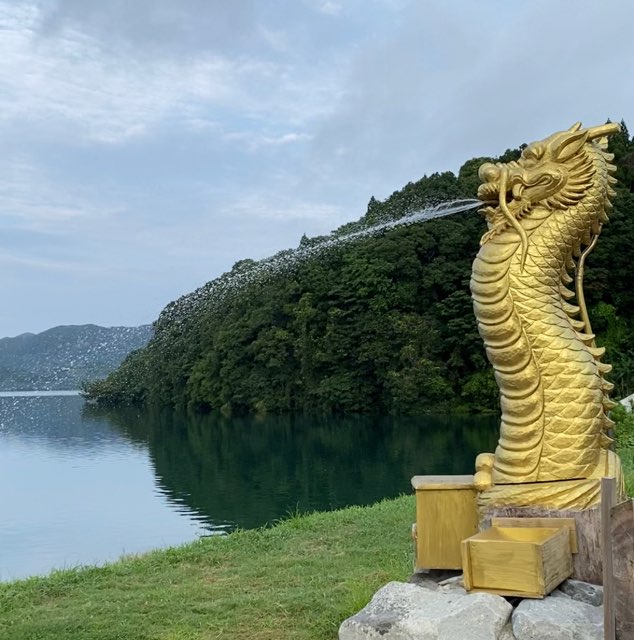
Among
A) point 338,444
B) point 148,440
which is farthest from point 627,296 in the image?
point 148,440

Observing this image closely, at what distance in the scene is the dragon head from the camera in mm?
3662

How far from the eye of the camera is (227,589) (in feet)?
16.7

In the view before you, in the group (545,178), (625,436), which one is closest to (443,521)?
(545,178)

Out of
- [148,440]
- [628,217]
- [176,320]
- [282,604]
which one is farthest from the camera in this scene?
[176,320]

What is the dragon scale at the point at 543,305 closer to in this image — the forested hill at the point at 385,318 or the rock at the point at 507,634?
the rock at the point at 507,634

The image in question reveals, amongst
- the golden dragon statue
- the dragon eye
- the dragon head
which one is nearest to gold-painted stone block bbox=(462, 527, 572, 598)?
the golden dragon statue

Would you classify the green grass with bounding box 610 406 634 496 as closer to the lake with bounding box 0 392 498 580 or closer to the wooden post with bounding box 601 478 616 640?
the lake with bounding box 0 392 498 580

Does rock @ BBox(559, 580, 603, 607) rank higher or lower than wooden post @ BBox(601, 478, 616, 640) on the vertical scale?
lower

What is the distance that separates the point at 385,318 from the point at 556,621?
24249mm

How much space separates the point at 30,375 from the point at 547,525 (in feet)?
252

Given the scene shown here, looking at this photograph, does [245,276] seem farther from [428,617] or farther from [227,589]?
[428,617]

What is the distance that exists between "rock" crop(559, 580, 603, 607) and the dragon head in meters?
1.41

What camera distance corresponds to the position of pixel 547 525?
3311 mm

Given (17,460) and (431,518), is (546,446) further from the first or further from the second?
(17,460)
